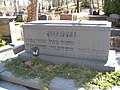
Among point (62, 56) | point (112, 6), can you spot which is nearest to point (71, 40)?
point (62, 56)

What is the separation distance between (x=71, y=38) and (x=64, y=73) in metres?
1.16

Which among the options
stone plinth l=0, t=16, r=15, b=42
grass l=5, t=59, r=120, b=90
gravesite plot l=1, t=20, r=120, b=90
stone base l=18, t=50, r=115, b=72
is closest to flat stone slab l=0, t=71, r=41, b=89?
gravesite plot l=1, t=20, r=120, b=90

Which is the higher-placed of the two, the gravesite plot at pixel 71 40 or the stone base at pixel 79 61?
the gravesite plot at pixel 71 40

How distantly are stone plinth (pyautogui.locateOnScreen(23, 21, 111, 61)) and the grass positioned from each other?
51 cm

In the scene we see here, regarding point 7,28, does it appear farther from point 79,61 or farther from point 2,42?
point 79,61

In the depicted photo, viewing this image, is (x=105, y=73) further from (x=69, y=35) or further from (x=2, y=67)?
(x=2, y=67)

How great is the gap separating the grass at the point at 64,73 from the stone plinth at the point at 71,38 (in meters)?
0.51

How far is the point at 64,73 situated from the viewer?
207 inches

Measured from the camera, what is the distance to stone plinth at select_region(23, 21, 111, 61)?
544 cm

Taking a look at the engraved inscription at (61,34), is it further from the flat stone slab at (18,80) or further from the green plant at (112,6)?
the green plant at (112,6)

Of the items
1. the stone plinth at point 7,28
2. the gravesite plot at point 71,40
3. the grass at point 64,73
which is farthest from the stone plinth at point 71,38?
the stone plinth at point 7,28

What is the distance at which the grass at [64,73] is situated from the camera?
15.6 feet

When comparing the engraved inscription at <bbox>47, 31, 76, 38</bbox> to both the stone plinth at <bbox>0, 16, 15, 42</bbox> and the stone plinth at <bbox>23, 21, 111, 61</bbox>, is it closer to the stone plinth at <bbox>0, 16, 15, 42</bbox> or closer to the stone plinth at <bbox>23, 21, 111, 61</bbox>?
the stone plinth at <bbox>23, 21, 111, 61</bbox>

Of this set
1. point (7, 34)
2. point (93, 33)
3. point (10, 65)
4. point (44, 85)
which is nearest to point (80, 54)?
point (93, 33)
